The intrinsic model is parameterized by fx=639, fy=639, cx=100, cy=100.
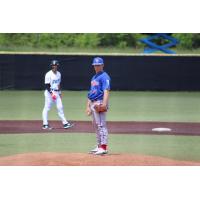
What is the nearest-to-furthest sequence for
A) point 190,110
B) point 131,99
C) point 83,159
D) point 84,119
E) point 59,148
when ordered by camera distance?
1. point 83,159
2. point 59,148
3. point 84,119
4. point 190,110
5. point 131,99

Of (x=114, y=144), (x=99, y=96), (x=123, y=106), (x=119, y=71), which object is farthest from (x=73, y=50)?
(x=99, y=96)

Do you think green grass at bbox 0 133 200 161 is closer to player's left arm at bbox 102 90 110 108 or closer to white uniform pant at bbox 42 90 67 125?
white uniform pant at bbox 42 90 67 125

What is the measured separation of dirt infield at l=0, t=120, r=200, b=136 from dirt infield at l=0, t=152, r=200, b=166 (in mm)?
3954

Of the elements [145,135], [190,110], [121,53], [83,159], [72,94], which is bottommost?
[83,159]

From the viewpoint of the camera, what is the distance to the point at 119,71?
23.7 meters

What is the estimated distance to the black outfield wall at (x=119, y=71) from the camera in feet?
77.4

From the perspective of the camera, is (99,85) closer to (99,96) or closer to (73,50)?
(99,96)

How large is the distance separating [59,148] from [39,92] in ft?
42.0

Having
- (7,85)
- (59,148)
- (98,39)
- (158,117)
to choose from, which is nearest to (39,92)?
(7,85)

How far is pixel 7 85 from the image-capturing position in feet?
78.3

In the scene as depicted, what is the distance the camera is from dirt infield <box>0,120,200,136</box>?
44.3 feet

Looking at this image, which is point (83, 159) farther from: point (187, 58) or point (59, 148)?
point (187, 58)

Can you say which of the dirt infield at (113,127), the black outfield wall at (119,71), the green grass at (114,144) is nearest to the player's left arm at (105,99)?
the green grass at (114,144)

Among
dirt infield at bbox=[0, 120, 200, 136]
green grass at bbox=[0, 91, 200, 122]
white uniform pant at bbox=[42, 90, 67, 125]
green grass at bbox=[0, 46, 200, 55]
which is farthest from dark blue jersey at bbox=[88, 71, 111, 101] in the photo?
green grass at bbox=[0, 46, 200, 55]
